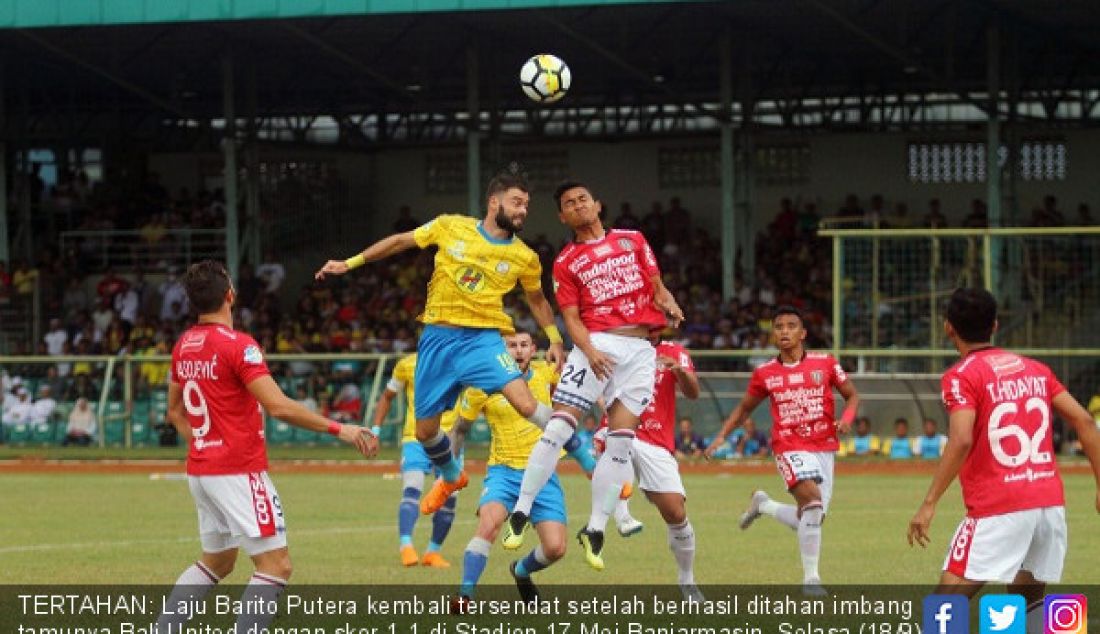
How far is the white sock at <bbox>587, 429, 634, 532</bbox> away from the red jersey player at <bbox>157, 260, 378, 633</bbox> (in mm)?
3705

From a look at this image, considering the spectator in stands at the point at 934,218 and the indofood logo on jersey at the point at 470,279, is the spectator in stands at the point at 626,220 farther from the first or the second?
the indofood logo on jersey at the point at 470,279

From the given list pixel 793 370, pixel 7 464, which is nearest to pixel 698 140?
pixel 7 464

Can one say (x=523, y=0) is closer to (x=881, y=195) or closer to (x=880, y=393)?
(x=880, y=393)

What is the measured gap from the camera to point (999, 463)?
9.77 m

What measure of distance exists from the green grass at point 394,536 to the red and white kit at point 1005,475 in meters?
5.17

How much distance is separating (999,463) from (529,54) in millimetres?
32682

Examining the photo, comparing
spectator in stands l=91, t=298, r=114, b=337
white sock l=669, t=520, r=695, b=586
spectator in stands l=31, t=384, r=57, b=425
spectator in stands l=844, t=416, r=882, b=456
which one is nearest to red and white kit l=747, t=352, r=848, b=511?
white sock l=669, t=520, r=695, b=586

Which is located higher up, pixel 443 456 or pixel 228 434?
pixel 228 434

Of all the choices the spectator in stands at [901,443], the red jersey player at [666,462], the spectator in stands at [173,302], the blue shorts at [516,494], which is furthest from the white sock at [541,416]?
the spectator in stands at [173,302]

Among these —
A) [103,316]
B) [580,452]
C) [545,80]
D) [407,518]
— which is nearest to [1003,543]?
[580,452]

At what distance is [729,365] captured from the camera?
3338 cm

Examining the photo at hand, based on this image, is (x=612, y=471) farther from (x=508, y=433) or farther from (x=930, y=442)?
(x=930, y=442)

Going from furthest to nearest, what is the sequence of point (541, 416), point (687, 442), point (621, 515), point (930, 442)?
point (687, 442) → point (930, 442) → point (621, 515) → point (541, 416)

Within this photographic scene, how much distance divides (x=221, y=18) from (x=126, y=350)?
751 centimetres
